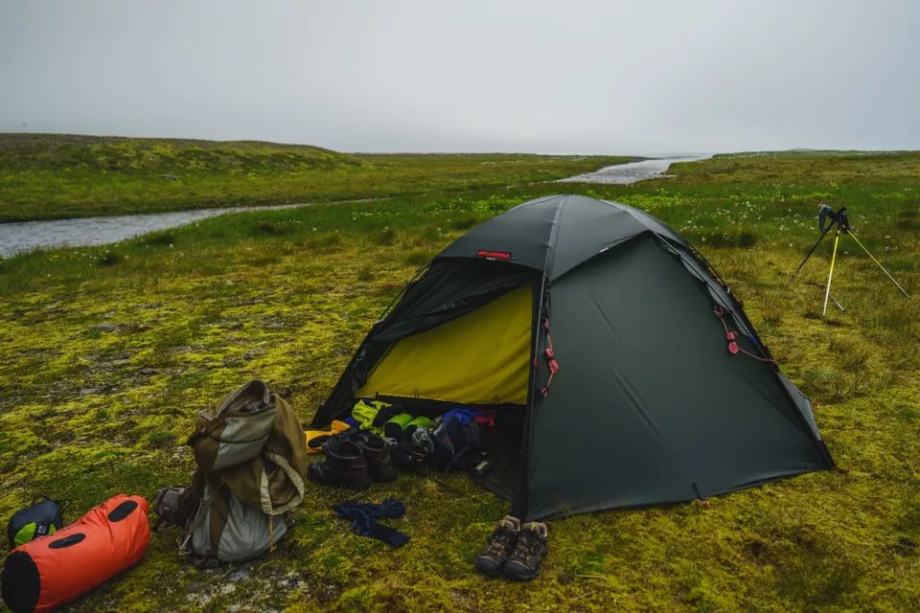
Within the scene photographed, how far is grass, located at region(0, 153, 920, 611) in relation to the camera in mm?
4414

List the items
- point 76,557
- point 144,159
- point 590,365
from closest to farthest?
point 76,557 < point 590,365 < point 144,159

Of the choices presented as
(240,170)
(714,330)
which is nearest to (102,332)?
(714,330)

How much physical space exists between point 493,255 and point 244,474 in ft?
10.8

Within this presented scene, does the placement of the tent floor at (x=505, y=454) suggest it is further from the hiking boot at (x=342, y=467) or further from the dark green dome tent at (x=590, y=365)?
the hiking boot at (x=342, y=467)

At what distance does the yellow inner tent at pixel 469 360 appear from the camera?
6.59m

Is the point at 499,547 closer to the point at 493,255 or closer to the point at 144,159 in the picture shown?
the point at 493,255

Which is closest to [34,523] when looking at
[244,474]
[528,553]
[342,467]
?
[244,474]

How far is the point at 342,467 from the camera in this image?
5.76 m

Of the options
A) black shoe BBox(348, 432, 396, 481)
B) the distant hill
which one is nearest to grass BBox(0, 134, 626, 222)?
the distant hill

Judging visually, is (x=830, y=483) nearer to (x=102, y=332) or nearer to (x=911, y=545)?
(x=911, y=545)

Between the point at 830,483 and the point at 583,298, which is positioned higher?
the point at 583,298

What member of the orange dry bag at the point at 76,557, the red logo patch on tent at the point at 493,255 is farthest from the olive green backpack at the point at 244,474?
the red logo patch on tent at the point at 493,255

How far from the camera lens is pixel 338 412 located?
7.22 m

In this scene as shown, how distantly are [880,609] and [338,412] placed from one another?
5541 millimetres
